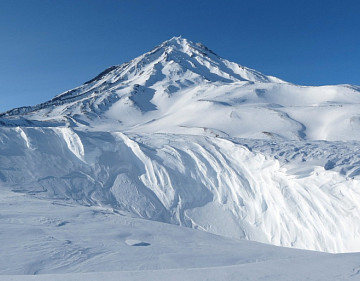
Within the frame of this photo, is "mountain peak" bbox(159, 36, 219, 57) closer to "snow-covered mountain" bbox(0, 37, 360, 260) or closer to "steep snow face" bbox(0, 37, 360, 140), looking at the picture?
"steep snow face" bbox(0, 37, 360, 140)

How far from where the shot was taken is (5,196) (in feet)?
26.3

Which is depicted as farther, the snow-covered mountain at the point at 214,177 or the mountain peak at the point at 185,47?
the mountain peak at the point at 185,47

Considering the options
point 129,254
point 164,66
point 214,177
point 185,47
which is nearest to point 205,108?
point 214,177

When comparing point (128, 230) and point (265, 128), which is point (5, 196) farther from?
point (265, 128)

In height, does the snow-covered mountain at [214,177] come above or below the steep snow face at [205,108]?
below

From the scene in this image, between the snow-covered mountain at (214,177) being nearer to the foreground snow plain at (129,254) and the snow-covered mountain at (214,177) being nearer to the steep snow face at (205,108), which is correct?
the steep snow face at (205,108)

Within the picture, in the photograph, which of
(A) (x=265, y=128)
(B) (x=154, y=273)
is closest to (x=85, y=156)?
(B) (x=154, y=273)

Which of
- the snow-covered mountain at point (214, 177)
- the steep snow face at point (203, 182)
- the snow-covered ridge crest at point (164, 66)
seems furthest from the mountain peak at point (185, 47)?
the steep snow face at point (203, 182)

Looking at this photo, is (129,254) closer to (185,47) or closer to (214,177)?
(214,177)

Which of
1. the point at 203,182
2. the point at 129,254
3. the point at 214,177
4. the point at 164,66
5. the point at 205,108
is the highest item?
the point at 164,66

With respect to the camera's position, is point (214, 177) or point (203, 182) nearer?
point (203, 182)

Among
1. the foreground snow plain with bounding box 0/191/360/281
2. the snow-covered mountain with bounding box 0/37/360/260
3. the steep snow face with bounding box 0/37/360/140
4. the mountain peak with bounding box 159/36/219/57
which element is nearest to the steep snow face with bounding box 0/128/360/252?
the snow-covered mountain with bounding box 0/37/360/260

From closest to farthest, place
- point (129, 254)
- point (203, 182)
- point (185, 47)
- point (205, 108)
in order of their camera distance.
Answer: point (129, 254)
point (203, 182)
point (205, 108)
point (185, 47)

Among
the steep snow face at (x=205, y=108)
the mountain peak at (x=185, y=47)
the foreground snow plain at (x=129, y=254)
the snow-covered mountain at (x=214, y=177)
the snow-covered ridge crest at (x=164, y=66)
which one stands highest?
the mountain peak at (x=185, y=47)
